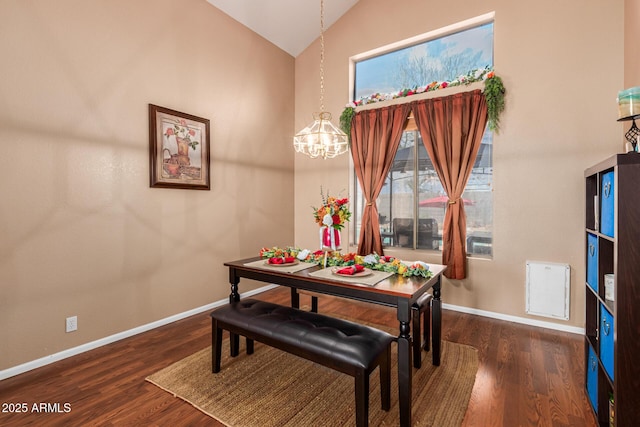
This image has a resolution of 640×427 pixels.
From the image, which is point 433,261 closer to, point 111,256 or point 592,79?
point 592,79

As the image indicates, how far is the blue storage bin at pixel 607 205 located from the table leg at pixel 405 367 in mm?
1135

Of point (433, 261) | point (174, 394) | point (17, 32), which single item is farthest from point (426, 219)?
point (17, 32)

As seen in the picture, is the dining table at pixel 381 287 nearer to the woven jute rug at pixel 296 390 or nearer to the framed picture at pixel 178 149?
the woven jute rug at pixel 296 390

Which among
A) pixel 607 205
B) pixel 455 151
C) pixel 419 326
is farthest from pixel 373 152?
pixel 607 205

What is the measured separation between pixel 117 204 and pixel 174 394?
182 cm

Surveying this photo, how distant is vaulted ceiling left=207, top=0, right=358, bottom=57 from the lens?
13.1 ft

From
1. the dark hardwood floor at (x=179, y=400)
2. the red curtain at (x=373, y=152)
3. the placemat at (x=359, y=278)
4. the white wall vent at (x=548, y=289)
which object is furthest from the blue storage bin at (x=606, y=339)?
the red curtain at (x=373, y=152)

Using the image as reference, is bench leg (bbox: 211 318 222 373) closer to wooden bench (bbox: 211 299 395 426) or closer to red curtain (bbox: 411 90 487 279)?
wooden bench (bbox: 211 299 395 426)

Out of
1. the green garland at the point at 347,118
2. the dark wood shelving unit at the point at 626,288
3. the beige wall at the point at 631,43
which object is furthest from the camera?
the green garland at the point at 347,118

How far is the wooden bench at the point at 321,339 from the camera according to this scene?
1.68 m

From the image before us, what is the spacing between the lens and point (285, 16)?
432cm

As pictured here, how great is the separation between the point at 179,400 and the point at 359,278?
1.44 metres

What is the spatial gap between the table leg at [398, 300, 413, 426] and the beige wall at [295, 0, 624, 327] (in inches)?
89.4

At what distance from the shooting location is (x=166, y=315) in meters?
3.39
